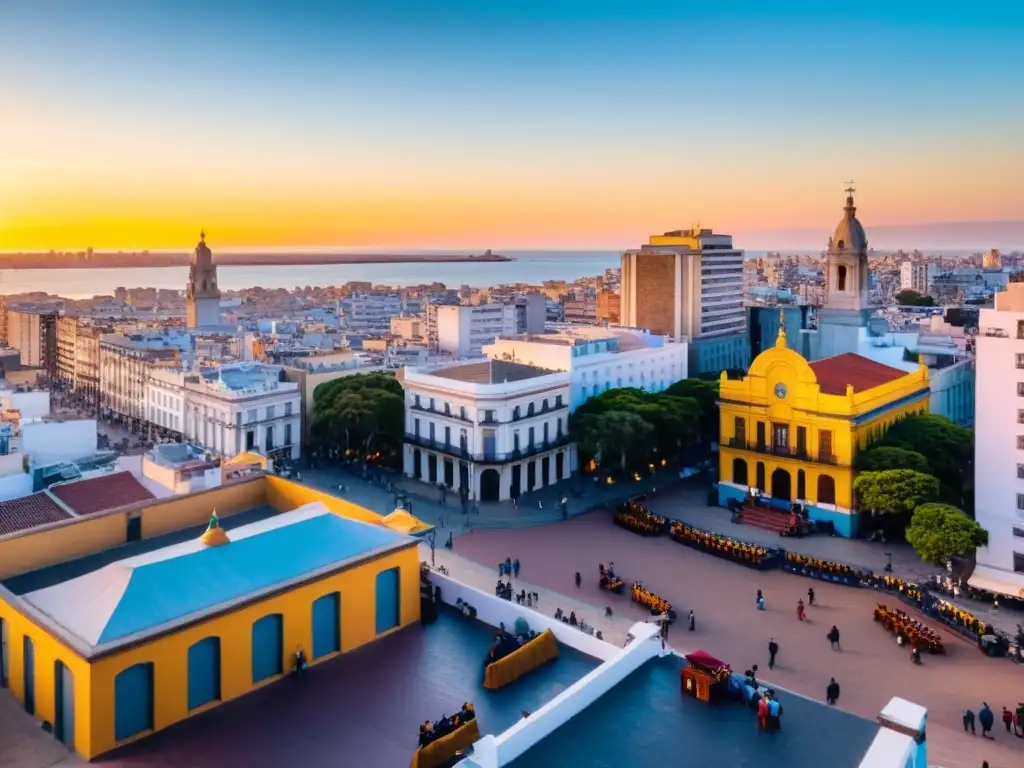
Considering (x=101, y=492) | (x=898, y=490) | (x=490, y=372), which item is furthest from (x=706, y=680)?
(x=490, y=372)

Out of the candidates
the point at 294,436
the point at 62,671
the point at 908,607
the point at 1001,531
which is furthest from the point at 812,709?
the point at 294,436

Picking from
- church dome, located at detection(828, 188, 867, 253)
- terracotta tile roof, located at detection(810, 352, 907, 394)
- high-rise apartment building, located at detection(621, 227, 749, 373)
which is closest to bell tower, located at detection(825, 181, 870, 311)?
church dome, located at detection(828, 188, 867, 253)

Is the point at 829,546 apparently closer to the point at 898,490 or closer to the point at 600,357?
the point at 898,490

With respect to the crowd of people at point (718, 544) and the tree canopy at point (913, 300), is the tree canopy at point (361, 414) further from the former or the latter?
the tree canopy at point (913, 300)

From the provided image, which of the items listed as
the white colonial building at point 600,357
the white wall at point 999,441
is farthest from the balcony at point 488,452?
the white wall at point 999,441

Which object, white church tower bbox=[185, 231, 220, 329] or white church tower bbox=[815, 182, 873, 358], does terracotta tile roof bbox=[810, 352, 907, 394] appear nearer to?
white church tower bbox=[815, 182, 873, 358]

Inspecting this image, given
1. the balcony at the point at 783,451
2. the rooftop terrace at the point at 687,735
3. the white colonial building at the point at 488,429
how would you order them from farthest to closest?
the white colonial building at the point at 488,429
the balcony at the point at 783,451
the rooftop terrace at the point at 687,735

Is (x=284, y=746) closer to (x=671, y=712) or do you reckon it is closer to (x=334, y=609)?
(x=334, y=609)
